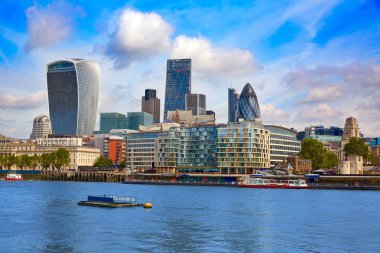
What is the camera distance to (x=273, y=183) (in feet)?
601

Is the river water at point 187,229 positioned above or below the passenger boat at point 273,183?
below

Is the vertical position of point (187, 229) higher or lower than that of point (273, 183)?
lower

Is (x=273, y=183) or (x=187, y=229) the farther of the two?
(x=273, y=183)

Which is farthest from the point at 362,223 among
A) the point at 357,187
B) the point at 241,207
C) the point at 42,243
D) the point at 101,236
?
the point at 357,187

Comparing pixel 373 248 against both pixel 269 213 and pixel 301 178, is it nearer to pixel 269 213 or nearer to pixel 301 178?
pixel 269 213

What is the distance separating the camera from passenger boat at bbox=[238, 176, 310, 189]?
180 m

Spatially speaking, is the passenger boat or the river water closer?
the river water

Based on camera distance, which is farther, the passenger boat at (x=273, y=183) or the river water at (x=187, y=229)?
the passenger boat at (x=273, y=183)

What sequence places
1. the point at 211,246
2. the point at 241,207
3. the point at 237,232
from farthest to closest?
1. the point at 241,207
2. the point at 237,232
3. the point at 211,246

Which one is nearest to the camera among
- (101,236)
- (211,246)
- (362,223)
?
(211,246)

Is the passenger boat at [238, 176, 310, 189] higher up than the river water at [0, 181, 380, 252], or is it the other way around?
the passenger boat at [238, 176, 310, 189]

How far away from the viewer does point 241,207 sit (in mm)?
96250

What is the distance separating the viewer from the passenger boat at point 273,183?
180 m

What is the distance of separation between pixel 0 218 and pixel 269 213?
39.7 meters
